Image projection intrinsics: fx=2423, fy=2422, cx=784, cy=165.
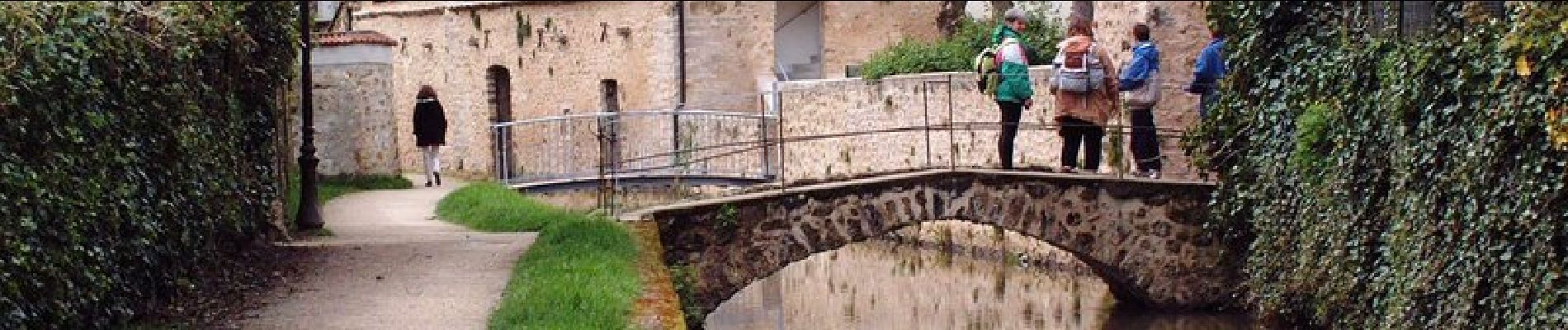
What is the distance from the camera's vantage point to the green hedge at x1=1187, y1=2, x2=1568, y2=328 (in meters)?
11.5

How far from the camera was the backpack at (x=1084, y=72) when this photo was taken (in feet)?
62.4

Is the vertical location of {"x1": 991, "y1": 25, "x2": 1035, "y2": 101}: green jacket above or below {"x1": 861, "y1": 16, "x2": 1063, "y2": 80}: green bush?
below

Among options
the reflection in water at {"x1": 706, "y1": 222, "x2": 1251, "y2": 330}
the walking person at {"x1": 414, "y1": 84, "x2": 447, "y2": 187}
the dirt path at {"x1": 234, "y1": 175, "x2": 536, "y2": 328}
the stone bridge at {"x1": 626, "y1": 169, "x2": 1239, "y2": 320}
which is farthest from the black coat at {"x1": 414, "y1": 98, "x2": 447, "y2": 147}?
the stone bridge at {"x1": 626, "y1": 169, "x2": 1239, "y2": 320}

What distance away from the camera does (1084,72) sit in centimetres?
1903

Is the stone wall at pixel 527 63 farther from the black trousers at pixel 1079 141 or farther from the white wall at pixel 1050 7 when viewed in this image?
the black trousers at pixel 1079 141

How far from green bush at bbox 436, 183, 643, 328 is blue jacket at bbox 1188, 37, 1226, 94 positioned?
4717mm

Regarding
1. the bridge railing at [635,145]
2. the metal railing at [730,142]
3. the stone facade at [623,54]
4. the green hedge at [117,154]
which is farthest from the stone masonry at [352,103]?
the green hedge at [117,154]

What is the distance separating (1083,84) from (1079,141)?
0.77 meters

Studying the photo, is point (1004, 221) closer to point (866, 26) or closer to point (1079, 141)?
point (1079, 141)

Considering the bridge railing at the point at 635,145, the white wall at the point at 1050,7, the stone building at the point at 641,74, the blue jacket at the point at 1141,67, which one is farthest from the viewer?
the white wall at the point at 1050,7

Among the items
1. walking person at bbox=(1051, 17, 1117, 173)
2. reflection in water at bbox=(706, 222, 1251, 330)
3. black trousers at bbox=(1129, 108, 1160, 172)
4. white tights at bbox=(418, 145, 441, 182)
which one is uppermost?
walking person at bbox=(1051, 17, 1117, 173)

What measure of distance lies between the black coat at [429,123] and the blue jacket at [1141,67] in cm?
1114

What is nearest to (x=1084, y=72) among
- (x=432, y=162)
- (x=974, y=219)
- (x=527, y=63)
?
(x=974, y=219)

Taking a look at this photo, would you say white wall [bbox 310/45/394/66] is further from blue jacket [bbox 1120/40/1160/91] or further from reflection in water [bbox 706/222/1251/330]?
blue jacket [bbox 1120/40/1160/91]
